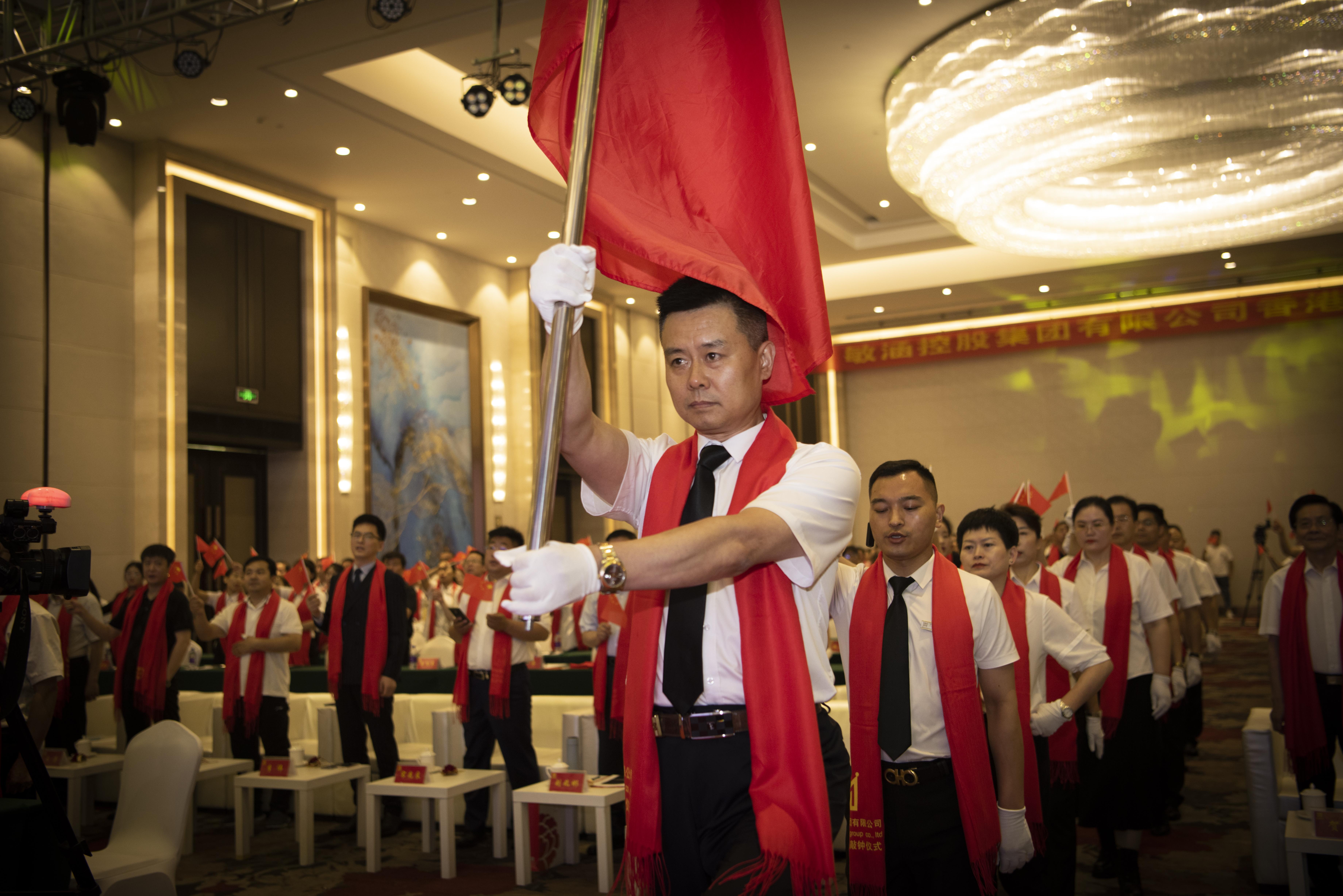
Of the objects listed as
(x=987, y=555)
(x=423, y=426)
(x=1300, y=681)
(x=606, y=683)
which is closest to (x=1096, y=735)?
(x=1300, y=681)

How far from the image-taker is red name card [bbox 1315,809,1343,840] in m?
3.23

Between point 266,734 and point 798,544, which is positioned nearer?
point 798,544

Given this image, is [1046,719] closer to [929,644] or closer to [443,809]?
[929,644]

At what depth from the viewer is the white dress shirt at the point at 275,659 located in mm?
6273

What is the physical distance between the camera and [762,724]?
163 cm

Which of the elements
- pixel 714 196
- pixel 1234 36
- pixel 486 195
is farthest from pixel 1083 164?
pixel 714 196

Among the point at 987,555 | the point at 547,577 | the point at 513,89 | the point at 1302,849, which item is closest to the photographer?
the point at 547,577

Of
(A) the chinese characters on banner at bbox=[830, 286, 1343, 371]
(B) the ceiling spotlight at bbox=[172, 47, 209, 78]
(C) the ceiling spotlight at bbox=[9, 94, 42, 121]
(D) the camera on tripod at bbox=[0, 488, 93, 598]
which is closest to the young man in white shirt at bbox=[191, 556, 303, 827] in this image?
(D) the camera on tripod at bbox=[0, 488, 93, 598]

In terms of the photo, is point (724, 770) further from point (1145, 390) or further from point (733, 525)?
point (1145, 390)

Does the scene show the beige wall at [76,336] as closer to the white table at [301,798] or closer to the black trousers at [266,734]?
the black trousers at [266,734]

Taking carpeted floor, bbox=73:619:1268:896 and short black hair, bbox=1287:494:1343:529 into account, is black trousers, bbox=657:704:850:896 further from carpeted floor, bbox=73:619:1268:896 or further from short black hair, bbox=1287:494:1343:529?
short black hair, bbox=1287:494:1343:529

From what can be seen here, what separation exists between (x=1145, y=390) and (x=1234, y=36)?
11580mm

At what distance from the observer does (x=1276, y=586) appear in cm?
450

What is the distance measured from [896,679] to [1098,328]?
16794 millimetres
